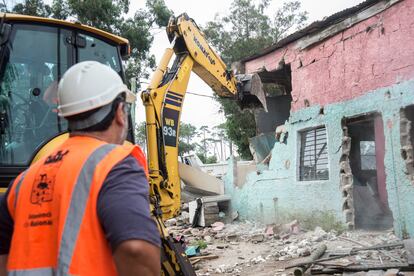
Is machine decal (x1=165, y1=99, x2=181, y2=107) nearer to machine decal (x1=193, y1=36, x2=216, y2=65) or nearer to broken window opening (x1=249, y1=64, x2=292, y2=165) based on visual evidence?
machine decal (x1=193, y1=36, x2=216, y2=65)

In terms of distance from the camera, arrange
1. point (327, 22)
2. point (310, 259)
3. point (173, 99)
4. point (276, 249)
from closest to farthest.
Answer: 1. point (173, 99)
2. point (310, 259)
3. point (276, 249)
4. point (327, 22)

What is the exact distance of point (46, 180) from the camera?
1.33 meters

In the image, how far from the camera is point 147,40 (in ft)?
50.3

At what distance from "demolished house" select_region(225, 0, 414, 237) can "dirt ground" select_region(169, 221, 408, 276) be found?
485 mm

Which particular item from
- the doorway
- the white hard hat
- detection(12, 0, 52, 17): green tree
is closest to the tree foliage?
detection(12, 0, 52, 17): green tree

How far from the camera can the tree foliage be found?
14305 millimetres

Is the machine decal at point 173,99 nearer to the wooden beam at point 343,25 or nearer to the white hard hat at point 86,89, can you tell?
the white hard hat at point 86,89

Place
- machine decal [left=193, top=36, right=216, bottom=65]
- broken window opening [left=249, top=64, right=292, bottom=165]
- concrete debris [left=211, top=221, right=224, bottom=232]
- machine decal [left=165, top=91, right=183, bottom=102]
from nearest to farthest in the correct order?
machine decal [left=165, top=91, right=183, bottom=102] → machine decal [left=193, top=36, right=216, bottom=65] → concrete debris [left=211, top=221, right=224, bottom=232] → broken window opening [left=249, top=64, right=292, bottom=165]

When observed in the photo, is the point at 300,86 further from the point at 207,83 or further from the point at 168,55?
the point at 168,55

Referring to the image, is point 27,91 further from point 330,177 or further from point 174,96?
point 330,177

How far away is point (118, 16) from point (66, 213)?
14639 millimetres

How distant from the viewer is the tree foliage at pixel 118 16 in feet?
46.9

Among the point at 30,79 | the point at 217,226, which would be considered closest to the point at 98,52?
the point at 30,79

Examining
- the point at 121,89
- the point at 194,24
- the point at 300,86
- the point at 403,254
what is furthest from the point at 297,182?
the point at 121,89
